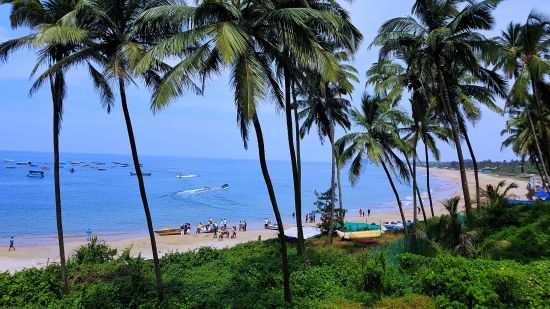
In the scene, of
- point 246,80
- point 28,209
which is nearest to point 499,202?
point 246,80

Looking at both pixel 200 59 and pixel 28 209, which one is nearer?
pixel 200 59

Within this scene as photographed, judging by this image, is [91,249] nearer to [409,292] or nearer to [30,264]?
[30,264]

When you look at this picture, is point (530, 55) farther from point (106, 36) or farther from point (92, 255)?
point (92, 255)

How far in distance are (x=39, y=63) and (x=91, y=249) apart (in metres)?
10.4

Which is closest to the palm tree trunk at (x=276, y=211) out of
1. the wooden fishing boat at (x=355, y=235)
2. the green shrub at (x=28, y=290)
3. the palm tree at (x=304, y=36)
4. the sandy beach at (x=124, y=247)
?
the palm tree at (x=304, y=36)

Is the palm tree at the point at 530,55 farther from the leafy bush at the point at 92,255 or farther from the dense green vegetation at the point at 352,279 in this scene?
the leafy bush at the point at 92,255

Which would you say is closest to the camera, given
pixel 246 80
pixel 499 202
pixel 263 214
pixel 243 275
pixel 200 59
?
pixel 246 80

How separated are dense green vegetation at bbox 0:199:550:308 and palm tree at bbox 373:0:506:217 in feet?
8.52

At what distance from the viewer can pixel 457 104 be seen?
17859mm

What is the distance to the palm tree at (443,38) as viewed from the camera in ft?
39.9

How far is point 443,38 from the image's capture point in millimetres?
12781

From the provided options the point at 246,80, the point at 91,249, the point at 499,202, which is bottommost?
the point at 91,249

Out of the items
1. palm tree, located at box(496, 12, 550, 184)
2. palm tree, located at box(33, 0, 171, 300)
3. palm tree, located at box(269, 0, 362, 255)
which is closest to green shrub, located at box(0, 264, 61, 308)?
palm tree, located at box(33, 0, 171, 300)

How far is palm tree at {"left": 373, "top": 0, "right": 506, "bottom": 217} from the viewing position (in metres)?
12.1
